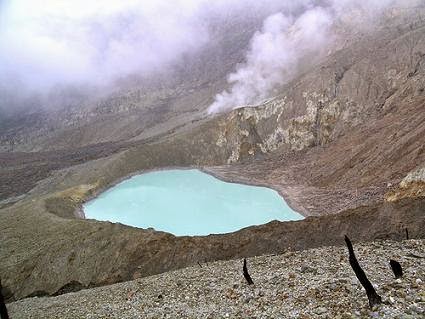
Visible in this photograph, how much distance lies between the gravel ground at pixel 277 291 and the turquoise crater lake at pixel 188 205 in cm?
2481

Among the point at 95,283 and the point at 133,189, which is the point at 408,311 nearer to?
the point at 95,283

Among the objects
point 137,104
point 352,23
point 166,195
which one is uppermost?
point 137,104

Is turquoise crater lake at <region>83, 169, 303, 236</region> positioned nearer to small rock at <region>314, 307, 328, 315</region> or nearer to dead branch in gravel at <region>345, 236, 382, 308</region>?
small rock at <region>314, 307, 328, 315</region>

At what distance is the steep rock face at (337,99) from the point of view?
249ft

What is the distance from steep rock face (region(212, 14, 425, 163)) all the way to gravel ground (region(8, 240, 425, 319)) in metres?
56.6

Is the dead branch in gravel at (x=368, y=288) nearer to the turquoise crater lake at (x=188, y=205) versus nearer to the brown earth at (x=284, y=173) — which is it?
the brown earth at (x=284, y=173)

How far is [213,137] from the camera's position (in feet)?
290

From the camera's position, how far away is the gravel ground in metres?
12.4

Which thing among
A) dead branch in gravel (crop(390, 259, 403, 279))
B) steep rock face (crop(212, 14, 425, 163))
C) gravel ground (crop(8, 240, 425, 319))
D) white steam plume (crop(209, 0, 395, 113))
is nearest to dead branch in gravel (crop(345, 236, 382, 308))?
gravel ground (crop(8, 240, 425, 319))

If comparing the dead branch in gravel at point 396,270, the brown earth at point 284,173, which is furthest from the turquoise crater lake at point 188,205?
the dead branch in gravel at point 396,270

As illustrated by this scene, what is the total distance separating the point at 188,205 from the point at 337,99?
36272 mm

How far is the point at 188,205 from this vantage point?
193ft

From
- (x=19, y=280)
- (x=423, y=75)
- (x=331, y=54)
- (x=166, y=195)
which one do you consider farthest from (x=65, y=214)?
(x=331, y=54)

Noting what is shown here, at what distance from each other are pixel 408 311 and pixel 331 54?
97.7m
